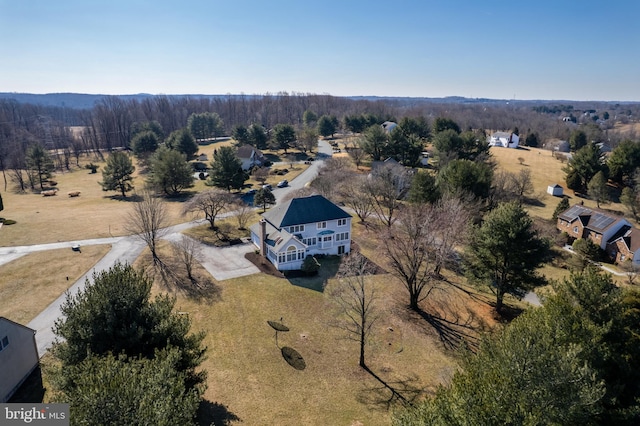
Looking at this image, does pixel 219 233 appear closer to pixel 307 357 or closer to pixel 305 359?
pixel 307 357

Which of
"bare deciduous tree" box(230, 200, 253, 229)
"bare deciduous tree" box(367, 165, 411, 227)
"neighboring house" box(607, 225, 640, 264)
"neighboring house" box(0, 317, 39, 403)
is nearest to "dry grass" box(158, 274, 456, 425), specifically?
"neighboring house" box(0, 317, 39, 403)

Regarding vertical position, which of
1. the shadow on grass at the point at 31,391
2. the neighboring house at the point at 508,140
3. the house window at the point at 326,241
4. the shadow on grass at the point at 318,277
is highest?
the neighboring house at the point at 508,140

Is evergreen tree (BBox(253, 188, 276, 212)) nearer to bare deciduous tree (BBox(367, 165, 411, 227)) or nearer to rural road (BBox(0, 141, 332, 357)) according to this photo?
rural road (BBox(0, 141, 332, 357))

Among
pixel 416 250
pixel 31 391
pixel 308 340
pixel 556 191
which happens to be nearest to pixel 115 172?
pixel 31 391

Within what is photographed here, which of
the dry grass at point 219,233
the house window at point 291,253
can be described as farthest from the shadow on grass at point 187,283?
the house window at point 291,253

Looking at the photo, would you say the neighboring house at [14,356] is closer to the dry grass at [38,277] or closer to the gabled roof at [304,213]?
the dry grass at [38,277]

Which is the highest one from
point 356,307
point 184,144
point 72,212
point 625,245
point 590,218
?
point 184,144
